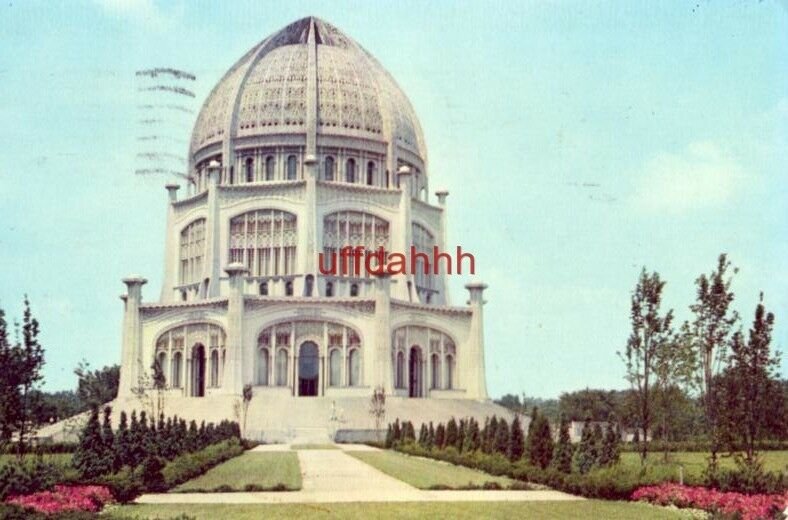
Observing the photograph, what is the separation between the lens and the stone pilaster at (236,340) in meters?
66.1

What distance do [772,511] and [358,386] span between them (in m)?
49.9

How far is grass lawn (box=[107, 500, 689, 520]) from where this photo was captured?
20391 millimetres

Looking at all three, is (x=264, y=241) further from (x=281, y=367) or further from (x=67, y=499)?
(x=67, y=499)

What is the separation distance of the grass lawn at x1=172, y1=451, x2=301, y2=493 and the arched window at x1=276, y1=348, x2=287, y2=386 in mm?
27987

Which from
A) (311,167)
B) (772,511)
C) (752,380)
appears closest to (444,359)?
(311,167)

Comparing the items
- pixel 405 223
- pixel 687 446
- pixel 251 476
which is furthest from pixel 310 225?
pixel 251 476

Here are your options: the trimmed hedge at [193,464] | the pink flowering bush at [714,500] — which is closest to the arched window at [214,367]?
the trimmed hedge at [193,464]

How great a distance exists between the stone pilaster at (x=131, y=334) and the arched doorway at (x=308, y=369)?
410 inches

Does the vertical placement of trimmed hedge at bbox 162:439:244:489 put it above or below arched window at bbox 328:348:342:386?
below

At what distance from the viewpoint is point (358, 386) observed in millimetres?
68562

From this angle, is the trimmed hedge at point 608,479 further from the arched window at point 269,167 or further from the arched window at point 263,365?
the arched window at point 269,167

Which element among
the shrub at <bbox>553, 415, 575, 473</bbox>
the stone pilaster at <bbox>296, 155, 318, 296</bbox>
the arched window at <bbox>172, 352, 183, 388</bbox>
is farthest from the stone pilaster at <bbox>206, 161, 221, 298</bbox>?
the shrub at <bbox>553, 415, 575, 473</bbox>

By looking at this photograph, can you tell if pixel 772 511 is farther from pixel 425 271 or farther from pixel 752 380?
pixel 425 271

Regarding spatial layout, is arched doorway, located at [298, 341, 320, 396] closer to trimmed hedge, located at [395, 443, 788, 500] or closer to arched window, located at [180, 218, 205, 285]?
arched window, located at [180, 218, 205, 285]
